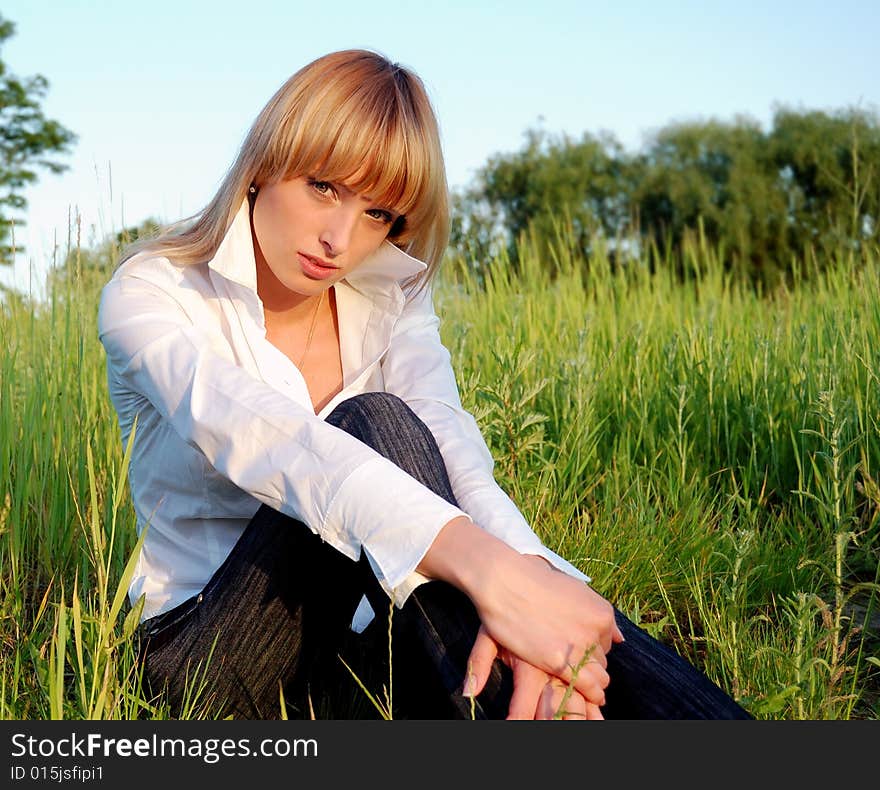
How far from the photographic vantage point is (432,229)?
7.47 ft

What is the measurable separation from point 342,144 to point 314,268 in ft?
0.87

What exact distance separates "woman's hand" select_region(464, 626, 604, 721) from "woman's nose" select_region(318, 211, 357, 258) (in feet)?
2.92

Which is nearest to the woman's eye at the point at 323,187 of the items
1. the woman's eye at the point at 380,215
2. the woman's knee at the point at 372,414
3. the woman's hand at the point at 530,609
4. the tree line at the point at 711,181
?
the woman's eye at the point at 380,215

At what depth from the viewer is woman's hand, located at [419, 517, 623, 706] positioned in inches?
57.1

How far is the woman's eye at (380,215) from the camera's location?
2.09 meters

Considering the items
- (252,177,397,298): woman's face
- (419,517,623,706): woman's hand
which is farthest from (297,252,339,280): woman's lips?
(419,517,623,706): woman's hand

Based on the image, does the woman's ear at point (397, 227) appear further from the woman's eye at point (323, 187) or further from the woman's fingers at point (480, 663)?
the woman's fingers at point (480, 663)

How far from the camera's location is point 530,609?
1.46m

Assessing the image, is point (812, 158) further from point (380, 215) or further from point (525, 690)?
point (525, 690)

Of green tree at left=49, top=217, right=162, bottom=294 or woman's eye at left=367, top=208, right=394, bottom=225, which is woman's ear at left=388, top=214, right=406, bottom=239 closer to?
woman's eye at left=367, top=208, right=394, bottom=225

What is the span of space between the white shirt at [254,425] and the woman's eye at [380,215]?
108 mm

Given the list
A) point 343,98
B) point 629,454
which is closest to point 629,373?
point 629,454

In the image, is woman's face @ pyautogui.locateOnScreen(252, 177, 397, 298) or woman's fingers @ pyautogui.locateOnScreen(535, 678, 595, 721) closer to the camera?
woman's fingers @ pyautogui.locateOnScreen(535, 678, 595, 721)
